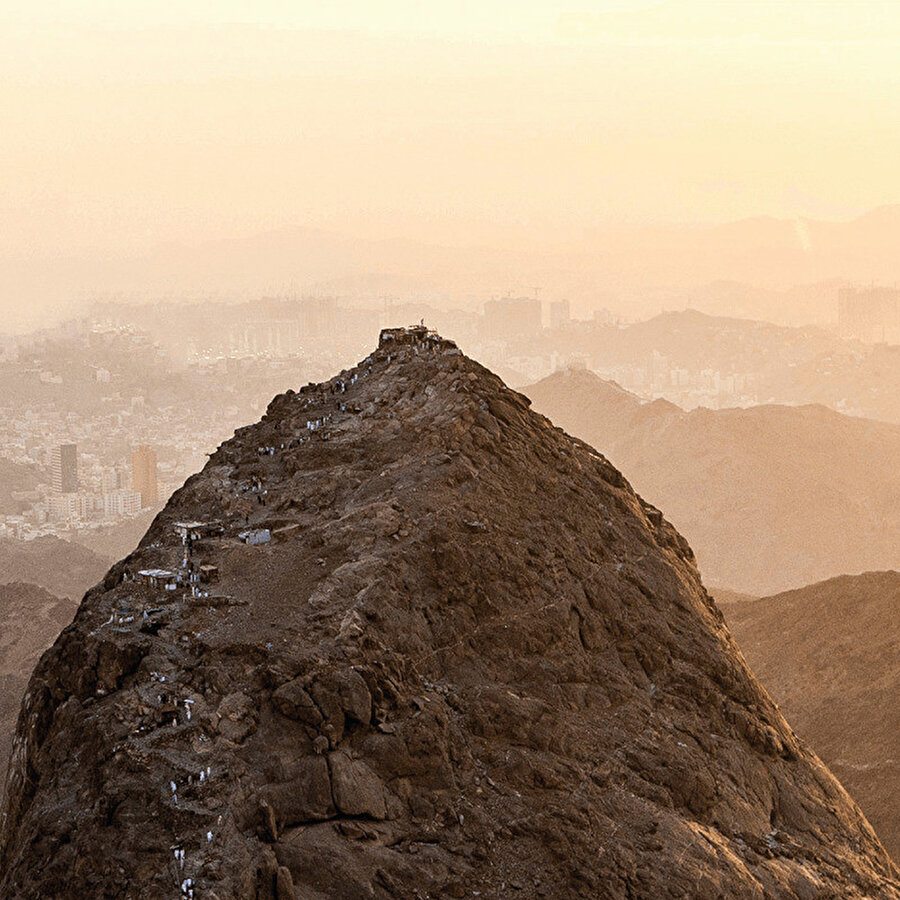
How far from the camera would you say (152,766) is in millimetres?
22594

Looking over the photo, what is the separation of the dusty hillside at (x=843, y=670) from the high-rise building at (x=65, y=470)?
101927 millimetres

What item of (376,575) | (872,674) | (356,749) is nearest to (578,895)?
(356,749)

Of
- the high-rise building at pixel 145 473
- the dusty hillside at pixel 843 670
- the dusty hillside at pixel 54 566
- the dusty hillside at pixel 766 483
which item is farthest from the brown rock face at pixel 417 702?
the high-rise building at pixel 145 473

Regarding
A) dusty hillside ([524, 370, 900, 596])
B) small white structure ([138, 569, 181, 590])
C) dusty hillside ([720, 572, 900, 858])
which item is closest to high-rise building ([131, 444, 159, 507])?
dusty hillside ([524, 370, 900, 596])

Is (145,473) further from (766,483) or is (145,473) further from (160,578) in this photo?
(160,578)

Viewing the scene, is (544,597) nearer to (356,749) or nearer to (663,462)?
(356,749)

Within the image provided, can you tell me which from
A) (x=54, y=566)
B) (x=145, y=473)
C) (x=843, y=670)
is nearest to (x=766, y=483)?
(x=145, y=473)

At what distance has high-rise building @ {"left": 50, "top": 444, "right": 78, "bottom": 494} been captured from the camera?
165 m

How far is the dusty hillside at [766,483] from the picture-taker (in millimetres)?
135750

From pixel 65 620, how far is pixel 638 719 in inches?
2323

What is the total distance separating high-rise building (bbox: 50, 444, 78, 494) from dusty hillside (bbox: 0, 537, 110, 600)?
1496 inches

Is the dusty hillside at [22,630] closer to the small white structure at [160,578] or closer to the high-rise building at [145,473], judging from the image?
the small white structure at [160,578]

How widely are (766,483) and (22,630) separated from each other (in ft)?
273

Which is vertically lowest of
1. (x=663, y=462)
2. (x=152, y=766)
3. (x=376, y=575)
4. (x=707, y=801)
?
(x=663, y=462)
